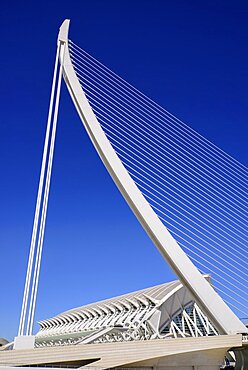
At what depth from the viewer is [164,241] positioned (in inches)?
703

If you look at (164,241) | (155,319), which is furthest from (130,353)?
(155,319)

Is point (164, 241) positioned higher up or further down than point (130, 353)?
higher up

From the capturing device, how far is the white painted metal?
57.6 feet

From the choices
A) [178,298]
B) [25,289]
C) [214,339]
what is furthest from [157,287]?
[25,289]

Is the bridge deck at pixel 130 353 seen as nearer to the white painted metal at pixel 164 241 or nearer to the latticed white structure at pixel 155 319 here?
the white painted metal at pixel 164 241

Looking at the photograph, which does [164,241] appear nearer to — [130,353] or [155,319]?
[130,353]

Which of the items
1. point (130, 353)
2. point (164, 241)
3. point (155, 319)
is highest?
point (155, 319)

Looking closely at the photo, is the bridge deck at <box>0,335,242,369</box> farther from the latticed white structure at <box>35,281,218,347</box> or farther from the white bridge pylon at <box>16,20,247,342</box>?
the latticed white structure at <box>35,281,218,347</box>

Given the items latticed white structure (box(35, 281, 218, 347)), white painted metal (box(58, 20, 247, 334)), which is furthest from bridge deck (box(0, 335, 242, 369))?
latticed white structure (box(35, 281, 218, 347))

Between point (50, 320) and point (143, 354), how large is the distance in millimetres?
65904

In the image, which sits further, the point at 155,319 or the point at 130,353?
the point at 155,319

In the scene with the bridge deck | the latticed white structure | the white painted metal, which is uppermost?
the latticed white structure

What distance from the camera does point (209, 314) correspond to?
57.6 ft

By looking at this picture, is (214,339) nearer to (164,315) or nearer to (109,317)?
(164,315)
